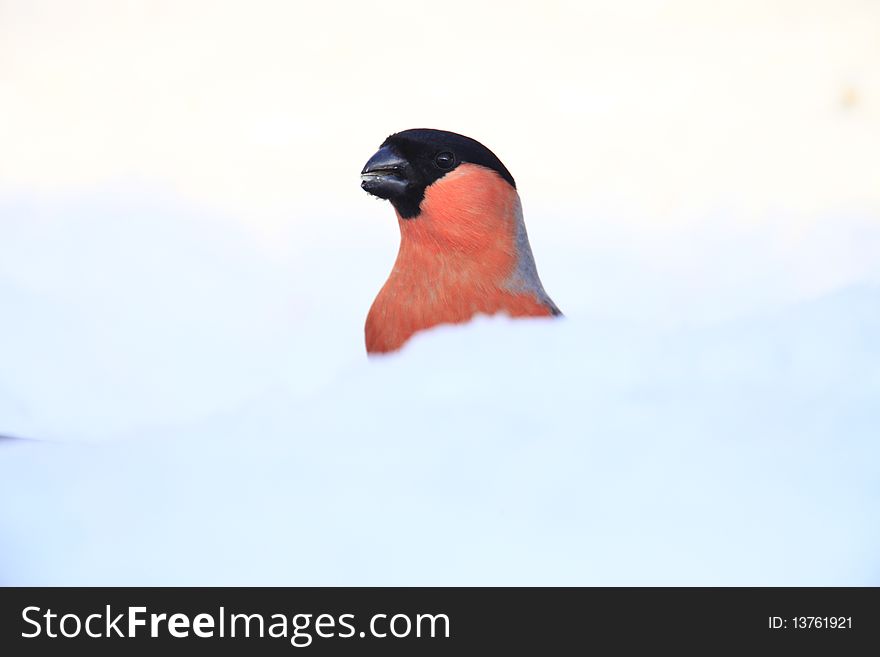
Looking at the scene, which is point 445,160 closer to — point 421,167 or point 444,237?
point 421,167

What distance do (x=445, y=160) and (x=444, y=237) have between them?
0.18m

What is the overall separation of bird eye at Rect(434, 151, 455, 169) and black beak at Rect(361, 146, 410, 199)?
0.23ft

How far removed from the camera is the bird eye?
220cm

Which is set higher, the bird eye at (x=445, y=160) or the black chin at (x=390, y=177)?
the bird eye at (x=445, y=160)

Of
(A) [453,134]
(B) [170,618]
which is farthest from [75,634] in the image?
(A) [453,134]

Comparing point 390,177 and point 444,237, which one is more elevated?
point 390,177

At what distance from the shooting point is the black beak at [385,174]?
219cm

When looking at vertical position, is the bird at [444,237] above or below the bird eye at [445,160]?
below

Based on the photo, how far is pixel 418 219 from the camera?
2.23m

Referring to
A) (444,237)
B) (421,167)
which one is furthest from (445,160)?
(444,237)

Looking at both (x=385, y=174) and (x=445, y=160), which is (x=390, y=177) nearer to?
(x=385, y=174)

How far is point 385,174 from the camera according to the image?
2.19 metres

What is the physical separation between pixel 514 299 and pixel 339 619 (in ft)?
3.10

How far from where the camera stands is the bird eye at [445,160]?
7.23 feet
